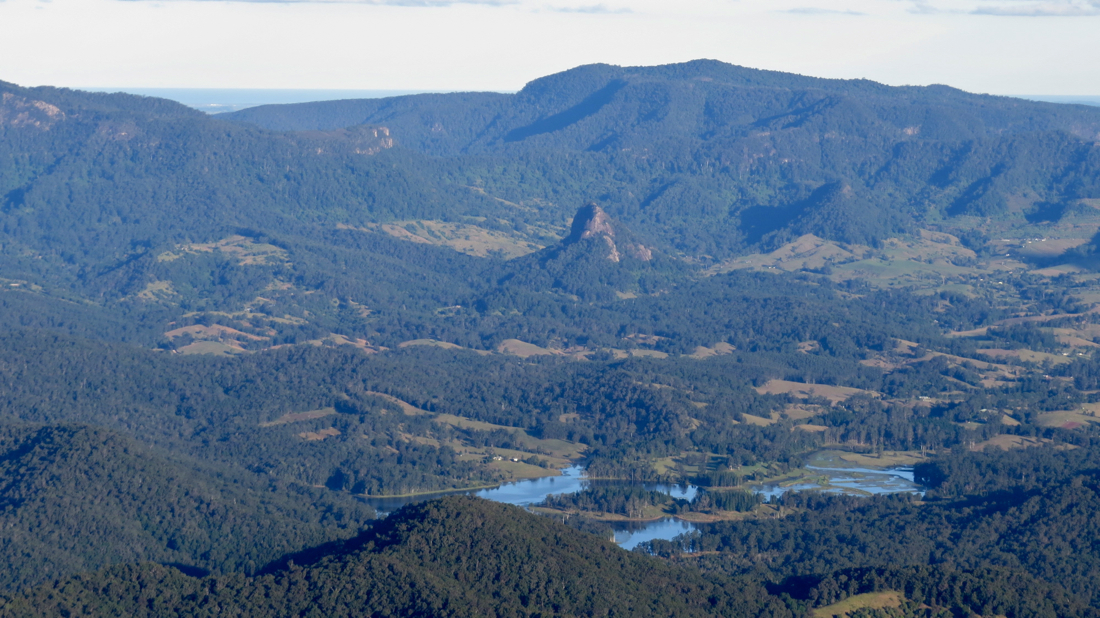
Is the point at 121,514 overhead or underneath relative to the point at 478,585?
underneath

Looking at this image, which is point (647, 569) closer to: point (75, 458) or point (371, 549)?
point (371, 549)

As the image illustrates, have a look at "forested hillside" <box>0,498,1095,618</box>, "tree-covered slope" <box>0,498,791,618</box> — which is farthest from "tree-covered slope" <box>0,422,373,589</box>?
"forested hillside" <box>0,498,1095,618</box>

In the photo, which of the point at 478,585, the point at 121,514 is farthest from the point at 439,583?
the point at 121,514

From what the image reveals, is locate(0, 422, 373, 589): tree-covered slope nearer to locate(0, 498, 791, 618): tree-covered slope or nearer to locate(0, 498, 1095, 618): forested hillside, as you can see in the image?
locate(0, 498, 791, 618): tree-covered slope

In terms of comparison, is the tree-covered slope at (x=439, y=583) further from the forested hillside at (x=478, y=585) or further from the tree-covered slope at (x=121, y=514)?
the tree-covered slope at (x=121, y=514)

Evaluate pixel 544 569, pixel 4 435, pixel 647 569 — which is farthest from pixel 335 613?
pixel 4 435

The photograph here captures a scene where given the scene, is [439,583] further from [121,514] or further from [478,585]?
[121,514]
